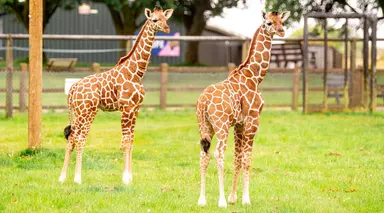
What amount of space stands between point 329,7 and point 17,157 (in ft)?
71.8

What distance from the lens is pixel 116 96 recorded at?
37.4 feet

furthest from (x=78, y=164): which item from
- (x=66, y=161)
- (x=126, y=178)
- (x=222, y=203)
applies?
(x=222, y=203)

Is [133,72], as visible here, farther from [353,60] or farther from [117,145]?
[353,60]

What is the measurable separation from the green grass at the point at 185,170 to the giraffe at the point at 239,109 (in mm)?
506

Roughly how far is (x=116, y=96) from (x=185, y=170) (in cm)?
204

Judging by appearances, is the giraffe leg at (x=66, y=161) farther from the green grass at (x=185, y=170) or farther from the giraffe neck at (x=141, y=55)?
the giraffe neck at (x=141, y=55)

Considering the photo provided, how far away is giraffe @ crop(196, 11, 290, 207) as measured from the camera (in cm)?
941

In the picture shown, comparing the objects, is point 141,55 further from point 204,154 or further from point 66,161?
point 204,154

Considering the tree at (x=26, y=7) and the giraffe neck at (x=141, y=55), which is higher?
the tree at (x=26, y=7)

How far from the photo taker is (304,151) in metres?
15.5

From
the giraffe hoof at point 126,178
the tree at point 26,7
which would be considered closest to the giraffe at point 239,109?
the giraffe hoof at point 126,178

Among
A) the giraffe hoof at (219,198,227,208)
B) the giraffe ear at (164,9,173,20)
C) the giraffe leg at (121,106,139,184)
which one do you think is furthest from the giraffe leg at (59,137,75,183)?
the giraffe hoof at (219,198,227,208)

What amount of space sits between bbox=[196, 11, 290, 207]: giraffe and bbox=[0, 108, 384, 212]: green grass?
51 centimetres

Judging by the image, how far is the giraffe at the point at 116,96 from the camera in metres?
11.3
